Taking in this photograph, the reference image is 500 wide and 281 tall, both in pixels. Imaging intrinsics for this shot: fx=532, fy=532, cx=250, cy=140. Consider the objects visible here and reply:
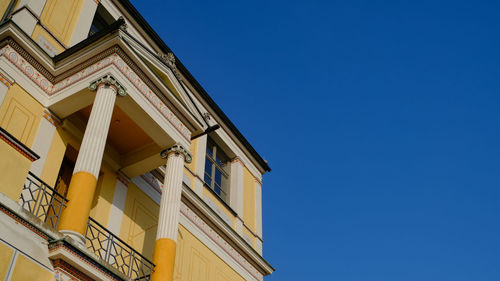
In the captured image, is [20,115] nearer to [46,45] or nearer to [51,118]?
[51,118]

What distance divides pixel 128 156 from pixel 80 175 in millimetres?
4187

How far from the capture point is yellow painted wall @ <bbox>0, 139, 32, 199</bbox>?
8656 millimetres

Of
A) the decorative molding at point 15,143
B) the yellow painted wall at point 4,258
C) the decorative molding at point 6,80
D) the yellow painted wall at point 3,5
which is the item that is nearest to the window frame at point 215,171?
Result: the decorative molding at point 6,80

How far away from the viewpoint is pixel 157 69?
46.8 feet

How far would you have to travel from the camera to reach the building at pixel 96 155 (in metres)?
9.04

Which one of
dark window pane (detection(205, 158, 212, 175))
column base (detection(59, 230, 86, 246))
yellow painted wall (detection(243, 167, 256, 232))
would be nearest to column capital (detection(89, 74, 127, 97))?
column base (detection(59, 230, 86, 246))

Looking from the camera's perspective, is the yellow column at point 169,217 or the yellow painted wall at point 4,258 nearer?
the yellow painted wall at point 4,258

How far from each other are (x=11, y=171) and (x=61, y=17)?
22.6ft

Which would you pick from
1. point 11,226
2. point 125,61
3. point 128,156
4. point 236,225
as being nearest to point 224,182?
point 236,225

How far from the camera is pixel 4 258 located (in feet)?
26.9

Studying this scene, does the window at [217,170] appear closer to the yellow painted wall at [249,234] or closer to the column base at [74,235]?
the yellow painted wall at [249,234]

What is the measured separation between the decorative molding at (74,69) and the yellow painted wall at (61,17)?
1.59 m

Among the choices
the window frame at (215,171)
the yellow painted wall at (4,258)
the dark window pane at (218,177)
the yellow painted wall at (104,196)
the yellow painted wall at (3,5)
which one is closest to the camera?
the yellow painted wall at (4,258)

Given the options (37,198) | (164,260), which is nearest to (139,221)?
(164,260)
